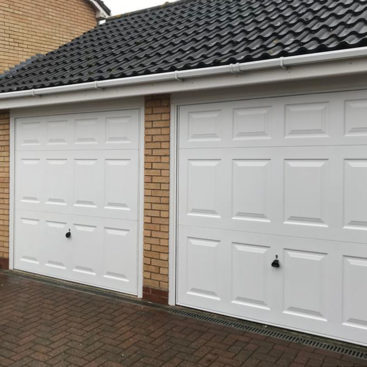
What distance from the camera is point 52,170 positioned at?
6812mm

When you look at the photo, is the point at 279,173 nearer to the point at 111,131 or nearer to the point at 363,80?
the point at 363,80

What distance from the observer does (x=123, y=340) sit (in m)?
4.58

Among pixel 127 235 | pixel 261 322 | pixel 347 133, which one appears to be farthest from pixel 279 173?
pixel 127 235

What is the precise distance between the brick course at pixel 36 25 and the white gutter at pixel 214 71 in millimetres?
2980

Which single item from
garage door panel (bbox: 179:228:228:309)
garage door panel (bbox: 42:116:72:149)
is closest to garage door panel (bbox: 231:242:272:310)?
garage door panel (bbox: 179:228:228:309)

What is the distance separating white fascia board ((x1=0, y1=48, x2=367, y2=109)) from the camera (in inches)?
159

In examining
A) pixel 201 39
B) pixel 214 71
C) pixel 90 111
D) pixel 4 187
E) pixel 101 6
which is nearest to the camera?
pixel 214 71

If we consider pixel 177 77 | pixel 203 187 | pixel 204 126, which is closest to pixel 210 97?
pixel 204 126

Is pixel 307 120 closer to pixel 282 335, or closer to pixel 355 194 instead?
pixel 355 194

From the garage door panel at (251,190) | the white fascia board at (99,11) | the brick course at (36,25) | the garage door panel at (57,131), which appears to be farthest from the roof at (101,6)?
the garage door panel at (251,190)

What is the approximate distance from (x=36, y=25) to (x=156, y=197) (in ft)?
19.4

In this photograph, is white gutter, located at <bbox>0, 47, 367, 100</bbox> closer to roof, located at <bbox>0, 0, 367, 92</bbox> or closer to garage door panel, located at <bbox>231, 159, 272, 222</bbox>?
roof, located at <bbox>0, 0, 367, 92</bbox>

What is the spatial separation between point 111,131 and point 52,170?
1.32 metres

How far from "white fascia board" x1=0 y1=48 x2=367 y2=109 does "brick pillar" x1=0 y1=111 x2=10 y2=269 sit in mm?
845
